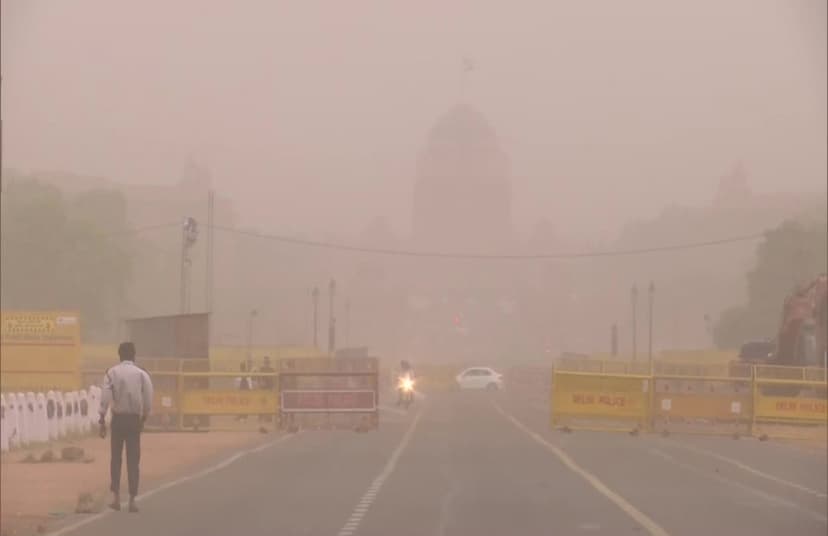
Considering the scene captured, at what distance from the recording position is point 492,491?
77.0 ft

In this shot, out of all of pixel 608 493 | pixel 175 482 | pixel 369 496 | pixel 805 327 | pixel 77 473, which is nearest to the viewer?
pixel 369 496

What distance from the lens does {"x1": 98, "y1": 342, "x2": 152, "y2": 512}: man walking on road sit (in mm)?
19297

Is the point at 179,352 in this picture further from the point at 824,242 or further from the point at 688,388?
the point at 824,242

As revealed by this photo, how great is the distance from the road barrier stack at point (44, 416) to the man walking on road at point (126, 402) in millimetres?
14162

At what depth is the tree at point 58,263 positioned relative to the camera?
363 feet

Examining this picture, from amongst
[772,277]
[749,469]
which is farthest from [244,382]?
[772,277]

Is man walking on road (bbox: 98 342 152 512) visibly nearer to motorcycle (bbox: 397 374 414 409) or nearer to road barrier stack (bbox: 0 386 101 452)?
road barrier stack (bbox: 0 386 101 452)

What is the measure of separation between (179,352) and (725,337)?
79651 millimetres

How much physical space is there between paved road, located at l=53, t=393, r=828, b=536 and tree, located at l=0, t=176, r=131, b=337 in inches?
2913

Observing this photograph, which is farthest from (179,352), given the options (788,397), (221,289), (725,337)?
(221,289)

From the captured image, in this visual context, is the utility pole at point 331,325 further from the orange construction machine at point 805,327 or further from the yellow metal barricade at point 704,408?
the yellow metal barricade at point 704,408

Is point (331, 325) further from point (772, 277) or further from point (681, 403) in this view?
point (681, 403)

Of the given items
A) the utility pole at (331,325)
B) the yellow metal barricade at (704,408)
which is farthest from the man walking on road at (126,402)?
the utility pole at (331,325)

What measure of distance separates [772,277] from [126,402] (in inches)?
4069
